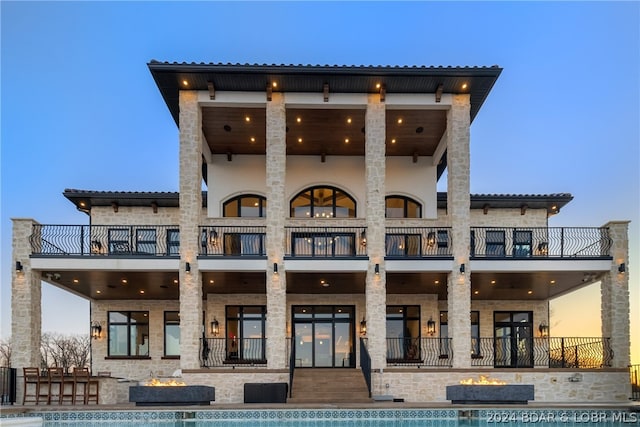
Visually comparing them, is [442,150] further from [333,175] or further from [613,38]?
[613,38]

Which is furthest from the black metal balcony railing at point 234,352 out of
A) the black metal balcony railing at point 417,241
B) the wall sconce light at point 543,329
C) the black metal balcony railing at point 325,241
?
the wall sconce light at point 543,329

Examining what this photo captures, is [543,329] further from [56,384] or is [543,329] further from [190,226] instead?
[56,384]

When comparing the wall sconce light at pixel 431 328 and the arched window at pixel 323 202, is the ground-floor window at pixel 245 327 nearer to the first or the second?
the arched window at pixel 323 202

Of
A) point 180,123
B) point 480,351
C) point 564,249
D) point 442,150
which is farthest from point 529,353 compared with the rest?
point 180,123

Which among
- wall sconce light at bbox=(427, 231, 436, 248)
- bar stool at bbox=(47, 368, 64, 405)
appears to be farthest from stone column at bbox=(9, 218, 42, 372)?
wall sconce light at bbox=(427, 231, 436, 248)

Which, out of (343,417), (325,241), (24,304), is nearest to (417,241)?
(325,241)

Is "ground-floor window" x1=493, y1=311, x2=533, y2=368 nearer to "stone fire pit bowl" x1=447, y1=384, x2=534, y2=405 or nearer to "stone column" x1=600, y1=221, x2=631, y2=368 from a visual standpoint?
"stone column" x1=600, y1=221, x2=631, y2=368

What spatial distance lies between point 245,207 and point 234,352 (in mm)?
5461

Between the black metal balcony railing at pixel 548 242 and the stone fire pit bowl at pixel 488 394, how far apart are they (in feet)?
16.3

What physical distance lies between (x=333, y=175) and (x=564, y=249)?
28.2ft

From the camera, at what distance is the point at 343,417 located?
12.6m

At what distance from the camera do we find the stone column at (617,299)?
56.9ft

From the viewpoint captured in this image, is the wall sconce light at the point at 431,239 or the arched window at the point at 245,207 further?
the arched window at the point at 245,207

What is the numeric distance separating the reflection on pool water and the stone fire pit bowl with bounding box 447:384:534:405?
0.79 meters
